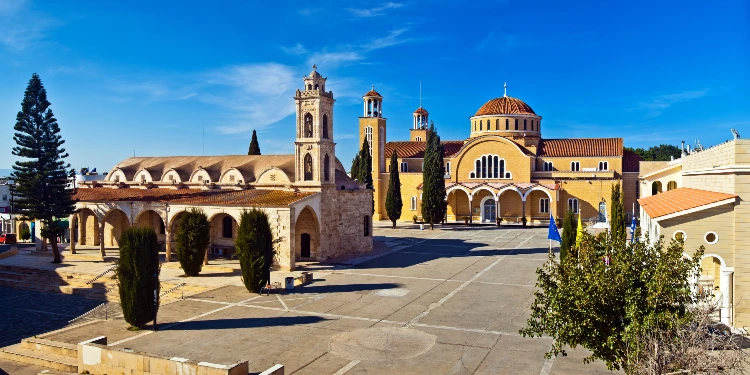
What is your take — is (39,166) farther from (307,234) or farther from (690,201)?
(690,201)

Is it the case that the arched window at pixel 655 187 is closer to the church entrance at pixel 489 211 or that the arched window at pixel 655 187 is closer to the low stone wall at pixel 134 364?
the church entrance at pixel 489 211

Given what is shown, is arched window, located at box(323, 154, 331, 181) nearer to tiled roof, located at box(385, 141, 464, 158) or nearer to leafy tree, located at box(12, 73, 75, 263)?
leafy tree, located at box(12, 73, 75, 263)

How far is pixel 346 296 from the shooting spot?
19.3 metres

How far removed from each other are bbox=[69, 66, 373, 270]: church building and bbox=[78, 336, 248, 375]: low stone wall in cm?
1191

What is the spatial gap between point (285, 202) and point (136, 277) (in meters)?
10.5

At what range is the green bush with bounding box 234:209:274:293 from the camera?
19.5m

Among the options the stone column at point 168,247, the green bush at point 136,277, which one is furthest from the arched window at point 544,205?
the green bush at point 136,277

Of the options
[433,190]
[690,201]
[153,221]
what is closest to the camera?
[690,201]

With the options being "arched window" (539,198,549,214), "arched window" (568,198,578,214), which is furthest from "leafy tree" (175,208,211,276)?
"arched window" (568,198,578,214)

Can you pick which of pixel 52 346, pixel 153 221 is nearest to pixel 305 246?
pixel 153 221

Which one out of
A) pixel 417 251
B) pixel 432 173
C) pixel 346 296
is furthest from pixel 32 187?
pixel 432 173

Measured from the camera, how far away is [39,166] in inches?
1072

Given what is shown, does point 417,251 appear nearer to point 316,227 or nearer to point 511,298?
point 316,227

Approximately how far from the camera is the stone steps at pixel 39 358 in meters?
12.7
